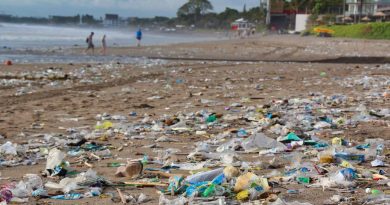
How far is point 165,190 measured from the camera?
4.35m

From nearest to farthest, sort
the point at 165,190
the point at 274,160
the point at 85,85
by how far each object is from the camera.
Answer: the point at 165,190 → the point at 274,160 → the point at 85,85

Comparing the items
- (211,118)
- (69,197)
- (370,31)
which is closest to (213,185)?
(69,197)

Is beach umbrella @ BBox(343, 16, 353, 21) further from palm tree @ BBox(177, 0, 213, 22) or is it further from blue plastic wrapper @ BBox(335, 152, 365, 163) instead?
palm tree @ BBox(177, 0, 213, 22)

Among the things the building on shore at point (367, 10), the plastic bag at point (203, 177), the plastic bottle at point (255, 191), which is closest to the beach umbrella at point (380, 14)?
the building on shore at point (367, 10)

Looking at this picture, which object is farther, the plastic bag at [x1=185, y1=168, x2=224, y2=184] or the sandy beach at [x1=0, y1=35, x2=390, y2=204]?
the sandy beach at [x1=0, y1=35, x2=390, y2=204]

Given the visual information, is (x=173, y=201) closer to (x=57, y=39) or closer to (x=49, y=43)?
(x=49, y=43)

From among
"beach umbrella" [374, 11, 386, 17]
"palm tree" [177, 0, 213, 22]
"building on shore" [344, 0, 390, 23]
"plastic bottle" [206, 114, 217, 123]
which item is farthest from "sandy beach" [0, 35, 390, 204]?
"palm tree" [177, 0, 213, 22]

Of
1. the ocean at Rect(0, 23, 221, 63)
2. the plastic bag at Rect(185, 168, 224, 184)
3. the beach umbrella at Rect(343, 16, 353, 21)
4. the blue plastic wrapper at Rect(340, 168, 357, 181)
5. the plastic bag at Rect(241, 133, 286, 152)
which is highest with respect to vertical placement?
the beach umbrella at Rect(343, 16, 353, 21)

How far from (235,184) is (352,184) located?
886mm

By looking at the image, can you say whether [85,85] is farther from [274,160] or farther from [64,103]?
[274,160]

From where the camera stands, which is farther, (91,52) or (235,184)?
(91,52)

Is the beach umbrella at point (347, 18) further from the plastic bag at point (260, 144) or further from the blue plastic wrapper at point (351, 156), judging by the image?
the blue plastic wrapper at point (351, 156)

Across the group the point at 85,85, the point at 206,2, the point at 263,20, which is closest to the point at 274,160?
the point at 85,85

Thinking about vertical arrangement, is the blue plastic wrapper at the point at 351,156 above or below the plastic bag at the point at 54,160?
above
